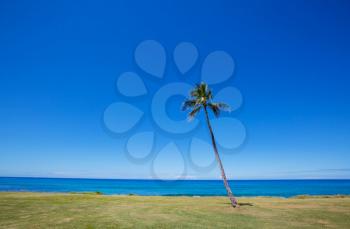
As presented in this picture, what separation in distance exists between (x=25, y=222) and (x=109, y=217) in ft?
20.4

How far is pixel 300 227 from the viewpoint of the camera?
15.2 meters

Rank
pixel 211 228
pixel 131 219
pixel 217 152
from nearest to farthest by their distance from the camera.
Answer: pixel 211 228, pixel 131 219, pixel 217 152

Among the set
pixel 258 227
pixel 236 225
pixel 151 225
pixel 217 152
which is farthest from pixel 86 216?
pixel 217 152

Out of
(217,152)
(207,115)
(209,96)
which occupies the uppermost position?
(209,96)

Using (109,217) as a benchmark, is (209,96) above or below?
above

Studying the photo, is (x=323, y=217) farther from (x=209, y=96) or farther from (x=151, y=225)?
(x=209, y=96)

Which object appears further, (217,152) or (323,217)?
(217,152)

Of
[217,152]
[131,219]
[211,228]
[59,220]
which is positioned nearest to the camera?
[211,228]

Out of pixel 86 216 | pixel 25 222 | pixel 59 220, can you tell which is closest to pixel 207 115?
pixel 86 216

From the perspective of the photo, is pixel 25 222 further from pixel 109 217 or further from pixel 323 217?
pixel 323 217

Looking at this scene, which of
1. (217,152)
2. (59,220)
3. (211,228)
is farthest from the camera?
(217,152)

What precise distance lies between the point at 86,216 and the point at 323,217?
68.8ft

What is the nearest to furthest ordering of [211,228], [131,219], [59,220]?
[211,228] < [59,220] < [131,219]

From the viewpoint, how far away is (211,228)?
15109 mm
